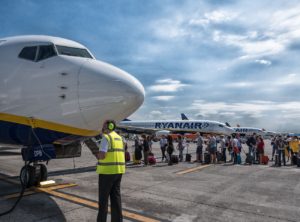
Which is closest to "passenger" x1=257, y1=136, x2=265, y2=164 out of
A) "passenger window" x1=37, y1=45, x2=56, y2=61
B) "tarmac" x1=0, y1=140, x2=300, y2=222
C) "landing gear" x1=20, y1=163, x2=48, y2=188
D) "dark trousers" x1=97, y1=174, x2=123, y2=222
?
"tarmac" x1=0, y1=140, x2=300, y2=222

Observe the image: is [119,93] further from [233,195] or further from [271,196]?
[271,196]

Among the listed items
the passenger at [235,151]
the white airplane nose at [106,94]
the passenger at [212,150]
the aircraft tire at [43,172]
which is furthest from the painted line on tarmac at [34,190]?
the passenger at [235,151]

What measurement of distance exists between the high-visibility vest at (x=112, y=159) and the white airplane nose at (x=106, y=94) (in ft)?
3.59

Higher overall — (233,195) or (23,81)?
(23,81)

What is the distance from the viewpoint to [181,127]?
5553 centimetres

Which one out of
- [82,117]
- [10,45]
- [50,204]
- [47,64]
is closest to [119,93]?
[82,117]

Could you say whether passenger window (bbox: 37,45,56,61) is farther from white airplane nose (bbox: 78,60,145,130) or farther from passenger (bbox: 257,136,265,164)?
passenger (bbox: 257,136,265,164)

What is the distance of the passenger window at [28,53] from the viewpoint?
7.53 metres

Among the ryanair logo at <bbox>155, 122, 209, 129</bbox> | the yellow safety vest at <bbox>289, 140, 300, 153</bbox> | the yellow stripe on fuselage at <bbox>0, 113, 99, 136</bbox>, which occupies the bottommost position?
the yellow safety vest at <bbox>289, 140, 300, 153</bbox>

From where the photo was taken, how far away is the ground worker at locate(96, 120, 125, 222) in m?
5.13

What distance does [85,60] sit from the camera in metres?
7.13

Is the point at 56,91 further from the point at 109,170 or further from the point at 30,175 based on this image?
the point at 30,175

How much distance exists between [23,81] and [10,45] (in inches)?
59.1

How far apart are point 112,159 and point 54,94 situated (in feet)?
8.64
